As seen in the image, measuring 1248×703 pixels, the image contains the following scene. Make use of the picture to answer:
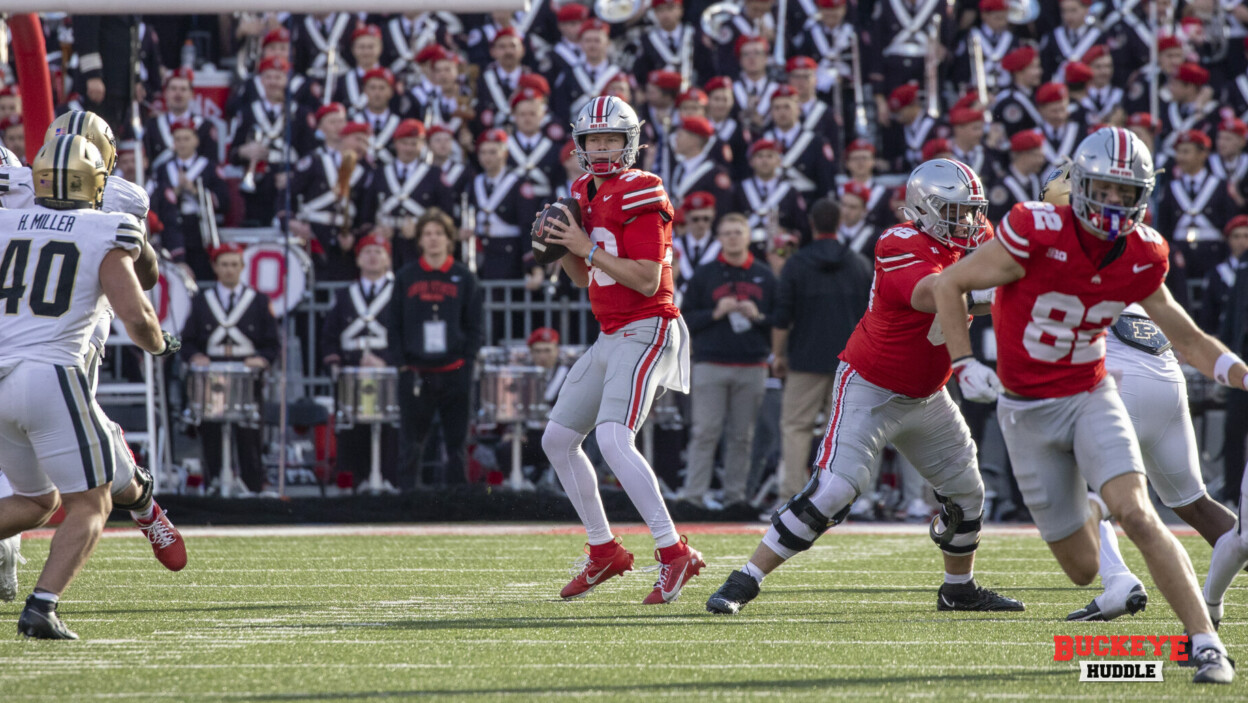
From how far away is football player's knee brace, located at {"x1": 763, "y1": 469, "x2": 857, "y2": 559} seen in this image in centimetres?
580

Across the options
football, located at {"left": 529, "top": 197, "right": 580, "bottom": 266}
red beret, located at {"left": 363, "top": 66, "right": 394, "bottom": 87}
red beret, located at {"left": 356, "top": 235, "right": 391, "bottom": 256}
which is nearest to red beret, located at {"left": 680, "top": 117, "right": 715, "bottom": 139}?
red beret, located at {"left": 356, "top": 235, "right": 391, "bottom": 256}

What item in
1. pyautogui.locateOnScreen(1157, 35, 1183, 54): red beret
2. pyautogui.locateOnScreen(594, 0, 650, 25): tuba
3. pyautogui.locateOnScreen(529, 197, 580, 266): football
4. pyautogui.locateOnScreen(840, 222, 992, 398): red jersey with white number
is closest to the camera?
pyautogui.locateOnScreen(840, 222, 992, 398): red jersey with white number

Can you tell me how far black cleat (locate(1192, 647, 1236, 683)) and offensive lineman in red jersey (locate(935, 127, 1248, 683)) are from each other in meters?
0.06

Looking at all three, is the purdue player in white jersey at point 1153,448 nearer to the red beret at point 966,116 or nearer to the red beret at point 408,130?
the red beret at point 966,116

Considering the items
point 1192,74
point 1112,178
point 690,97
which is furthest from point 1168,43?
point 1112,178

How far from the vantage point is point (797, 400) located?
10453 mm

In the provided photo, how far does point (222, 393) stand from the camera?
10891 mm

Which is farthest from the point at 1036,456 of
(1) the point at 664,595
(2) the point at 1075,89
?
(2) the point at 1075,89

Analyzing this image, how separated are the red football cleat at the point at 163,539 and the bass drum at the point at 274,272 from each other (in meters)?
5.23

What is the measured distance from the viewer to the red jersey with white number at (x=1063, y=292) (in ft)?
15.4

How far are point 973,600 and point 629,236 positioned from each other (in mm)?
1901

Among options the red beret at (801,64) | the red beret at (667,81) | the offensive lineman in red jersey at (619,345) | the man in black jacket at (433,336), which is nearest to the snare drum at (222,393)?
the man in black jacket at (433,336)

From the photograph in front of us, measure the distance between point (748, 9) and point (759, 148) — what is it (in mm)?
2593

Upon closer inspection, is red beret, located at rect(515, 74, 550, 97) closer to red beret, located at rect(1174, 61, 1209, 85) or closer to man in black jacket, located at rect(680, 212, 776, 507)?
man in black jacket, located at rect(680, 212, 776, 507)
